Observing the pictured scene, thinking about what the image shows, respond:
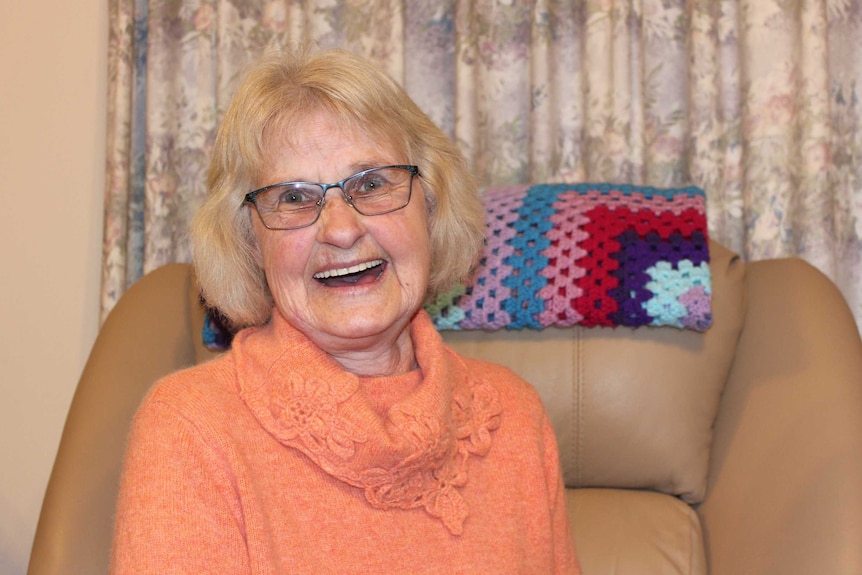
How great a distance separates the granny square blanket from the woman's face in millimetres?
312

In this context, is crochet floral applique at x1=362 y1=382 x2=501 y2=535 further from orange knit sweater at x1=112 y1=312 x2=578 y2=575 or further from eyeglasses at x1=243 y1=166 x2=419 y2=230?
eyeglasses at x1=243 y1=166 x2=419 y2=230

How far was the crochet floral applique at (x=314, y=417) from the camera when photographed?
118 cm

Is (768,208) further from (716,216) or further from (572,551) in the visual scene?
(572,551)

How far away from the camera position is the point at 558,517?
142cm

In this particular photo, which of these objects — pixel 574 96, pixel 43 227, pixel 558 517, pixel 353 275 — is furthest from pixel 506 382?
pixel 43 227

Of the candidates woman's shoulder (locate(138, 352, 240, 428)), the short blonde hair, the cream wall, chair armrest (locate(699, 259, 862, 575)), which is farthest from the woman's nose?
the cream wall

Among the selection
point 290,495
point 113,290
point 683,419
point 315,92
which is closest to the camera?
point 290,495

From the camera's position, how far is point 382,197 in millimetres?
1306

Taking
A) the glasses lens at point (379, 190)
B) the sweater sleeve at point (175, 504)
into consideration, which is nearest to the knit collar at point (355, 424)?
the sweater sleeve at point (175, 504)

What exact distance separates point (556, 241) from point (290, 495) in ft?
2.20

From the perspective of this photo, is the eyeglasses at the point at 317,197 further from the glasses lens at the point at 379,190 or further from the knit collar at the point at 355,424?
the knit collar at the point at 355,424

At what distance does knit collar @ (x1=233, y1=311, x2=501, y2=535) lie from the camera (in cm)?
119

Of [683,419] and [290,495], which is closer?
[290,495]

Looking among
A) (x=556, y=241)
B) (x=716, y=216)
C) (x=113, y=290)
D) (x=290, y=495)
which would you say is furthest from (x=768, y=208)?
(x=113, y=290)
